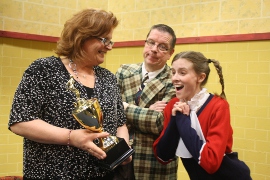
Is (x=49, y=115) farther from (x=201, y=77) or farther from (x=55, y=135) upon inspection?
(x=201, y=77)

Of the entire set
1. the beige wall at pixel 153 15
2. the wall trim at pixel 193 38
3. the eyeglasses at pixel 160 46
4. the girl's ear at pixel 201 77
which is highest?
the beige wall at pixel 153 15

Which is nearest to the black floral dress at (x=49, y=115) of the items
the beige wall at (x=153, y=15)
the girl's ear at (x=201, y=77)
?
the girl's ear at (x=201, y=77)

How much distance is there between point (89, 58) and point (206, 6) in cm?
241

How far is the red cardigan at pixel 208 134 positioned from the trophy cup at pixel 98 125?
1.11ft

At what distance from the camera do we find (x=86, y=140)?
147 cm

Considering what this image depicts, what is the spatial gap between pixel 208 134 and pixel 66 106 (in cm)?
81

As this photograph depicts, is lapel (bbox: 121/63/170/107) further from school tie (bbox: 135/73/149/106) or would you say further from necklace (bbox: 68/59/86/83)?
necklace (bbox: 68/59/86/83)

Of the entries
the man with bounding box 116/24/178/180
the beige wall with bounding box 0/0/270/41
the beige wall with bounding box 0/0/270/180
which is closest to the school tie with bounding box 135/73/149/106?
the man with bounding box 116/24/178/180

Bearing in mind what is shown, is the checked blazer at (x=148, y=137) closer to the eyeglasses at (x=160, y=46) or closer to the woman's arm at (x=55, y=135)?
the eyeglasses at (x=160, y=46)

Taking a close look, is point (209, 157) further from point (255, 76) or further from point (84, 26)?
point (255, 76)

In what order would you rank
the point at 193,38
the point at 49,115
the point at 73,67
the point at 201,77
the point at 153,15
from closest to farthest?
1. the point at 49,115
2. the point at 73,67
3. the point at 201,77
4. the point at 193,38
5. the point at 153,15

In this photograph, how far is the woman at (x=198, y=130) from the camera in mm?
1775

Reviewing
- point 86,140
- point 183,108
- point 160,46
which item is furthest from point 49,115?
point 160,46

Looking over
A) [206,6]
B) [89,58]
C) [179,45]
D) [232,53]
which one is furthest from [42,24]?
[89,58]
